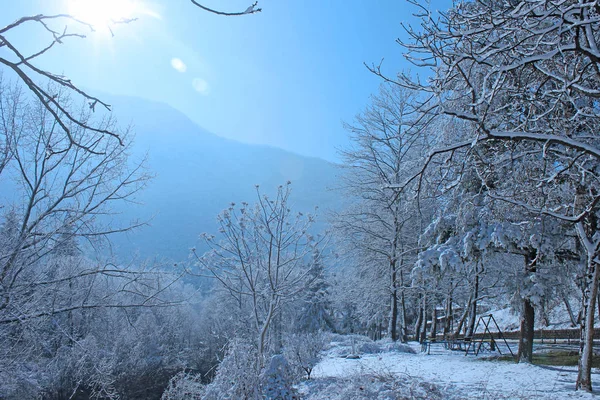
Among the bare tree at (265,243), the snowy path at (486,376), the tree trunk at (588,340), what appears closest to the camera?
the snowy path at (486,376)

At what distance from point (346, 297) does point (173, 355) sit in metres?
12.0

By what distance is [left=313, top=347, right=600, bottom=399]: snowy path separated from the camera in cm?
545

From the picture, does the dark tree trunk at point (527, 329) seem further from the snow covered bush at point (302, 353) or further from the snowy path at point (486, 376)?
the snow covered bush at point (302, 353)

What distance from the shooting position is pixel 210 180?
195 m

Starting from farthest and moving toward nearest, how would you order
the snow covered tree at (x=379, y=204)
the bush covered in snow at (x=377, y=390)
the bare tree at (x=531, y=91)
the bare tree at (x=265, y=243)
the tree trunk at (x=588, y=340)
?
the snow covered tree at (x=379, y=204) < the bare tree at (x=265, y=243) < the tree trunk at (x=588, y=340) < the bush covered in snow at (x=377, y=390) < the bare tree at (x=531, y=91)

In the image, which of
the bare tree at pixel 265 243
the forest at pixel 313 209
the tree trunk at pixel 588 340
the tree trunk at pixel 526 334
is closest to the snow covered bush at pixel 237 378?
the forest at pixel 313 209

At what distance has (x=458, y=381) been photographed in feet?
21.8

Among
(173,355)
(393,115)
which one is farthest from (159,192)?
(393,115)

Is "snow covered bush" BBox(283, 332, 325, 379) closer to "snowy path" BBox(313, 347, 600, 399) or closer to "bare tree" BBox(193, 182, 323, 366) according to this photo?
"snowy path" BBox(313, 347, 600, 399)

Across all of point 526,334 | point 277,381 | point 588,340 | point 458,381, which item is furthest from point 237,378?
point 526,334

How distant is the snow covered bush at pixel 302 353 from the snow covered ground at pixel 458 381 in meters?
0.37

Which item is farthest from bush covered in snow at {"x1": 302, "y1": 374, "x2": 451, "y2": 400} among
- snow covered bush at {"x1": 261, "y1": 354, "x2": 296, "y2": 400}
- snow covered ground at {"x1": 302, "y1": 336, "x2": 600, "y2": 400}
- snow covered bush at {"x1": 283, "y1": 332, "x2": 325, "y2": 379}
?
snow covered bush at {"x1": 283, "y1": 332, "x2": 325, "y2": 379}

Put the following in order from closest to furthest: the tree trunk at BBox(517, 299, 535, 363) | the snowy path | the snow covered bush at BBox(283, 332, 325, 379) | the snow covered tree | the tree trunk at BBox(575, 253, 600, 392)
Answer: the snowy path < the tree trunk at BBox(575, 253, 600, 392) < the snow covered bush at BBox(283, 332, 325, 379) < the tree trunk at BBox(517, 299, 535, 363) < the snow covered tree

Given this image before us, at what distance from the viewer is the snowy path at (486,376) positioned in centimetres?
545
